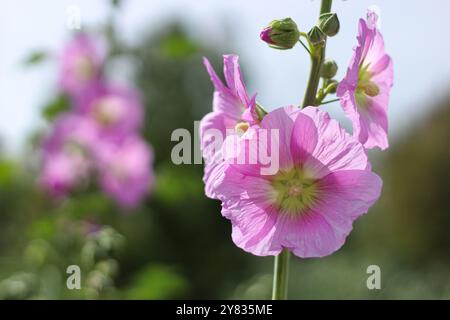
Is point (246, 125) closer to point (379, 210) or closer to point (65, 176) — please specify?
point (65, 176)

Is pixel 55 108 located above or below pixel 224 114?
above

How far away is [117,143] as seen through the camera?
123 inches

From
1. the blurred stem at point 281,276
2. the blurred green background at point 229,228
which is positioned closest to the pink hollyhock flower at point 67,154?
the blurred stem at point 281,276

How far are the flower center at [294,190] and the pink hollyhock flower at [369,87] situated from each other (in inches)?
5.4

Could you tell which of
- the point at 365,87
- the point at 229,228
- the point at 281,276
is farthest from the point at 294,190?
the point at 229,228

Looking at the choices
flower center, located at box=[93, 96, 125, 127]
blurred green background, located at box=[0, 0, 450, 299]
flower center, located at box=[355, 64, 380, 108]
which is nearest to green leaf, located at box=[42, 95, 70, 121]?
flower center, located at box=[93, 96, 125, 127]

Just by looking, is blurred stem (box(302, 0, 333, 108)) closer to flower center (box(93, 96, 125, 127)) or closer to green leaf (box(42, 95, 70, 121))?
flower center (box(93, 96, 125, 127))

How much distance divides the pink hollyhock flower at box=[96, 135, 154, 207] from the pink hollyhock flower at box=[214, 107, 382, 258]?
1739 mm

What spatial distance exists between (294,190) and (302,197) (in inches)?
1.1

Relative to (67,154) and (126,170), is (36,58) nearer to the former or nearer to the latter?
(67,154)

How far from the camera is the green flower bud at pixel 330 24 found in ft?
4.16

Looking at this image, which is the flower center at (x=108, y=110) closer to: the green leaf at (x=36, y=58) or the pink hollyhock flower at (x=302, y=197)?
the green leaf at (x=36, y=58)

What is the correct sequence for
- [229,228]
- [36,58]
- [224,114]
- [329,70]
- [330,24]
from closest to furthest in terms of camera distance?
1. [330,24]
2. [329,70]
3. [224,114]
4. [36,58]
5. [229,228]

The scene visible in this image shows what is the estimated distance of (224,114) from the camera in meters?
1.48
